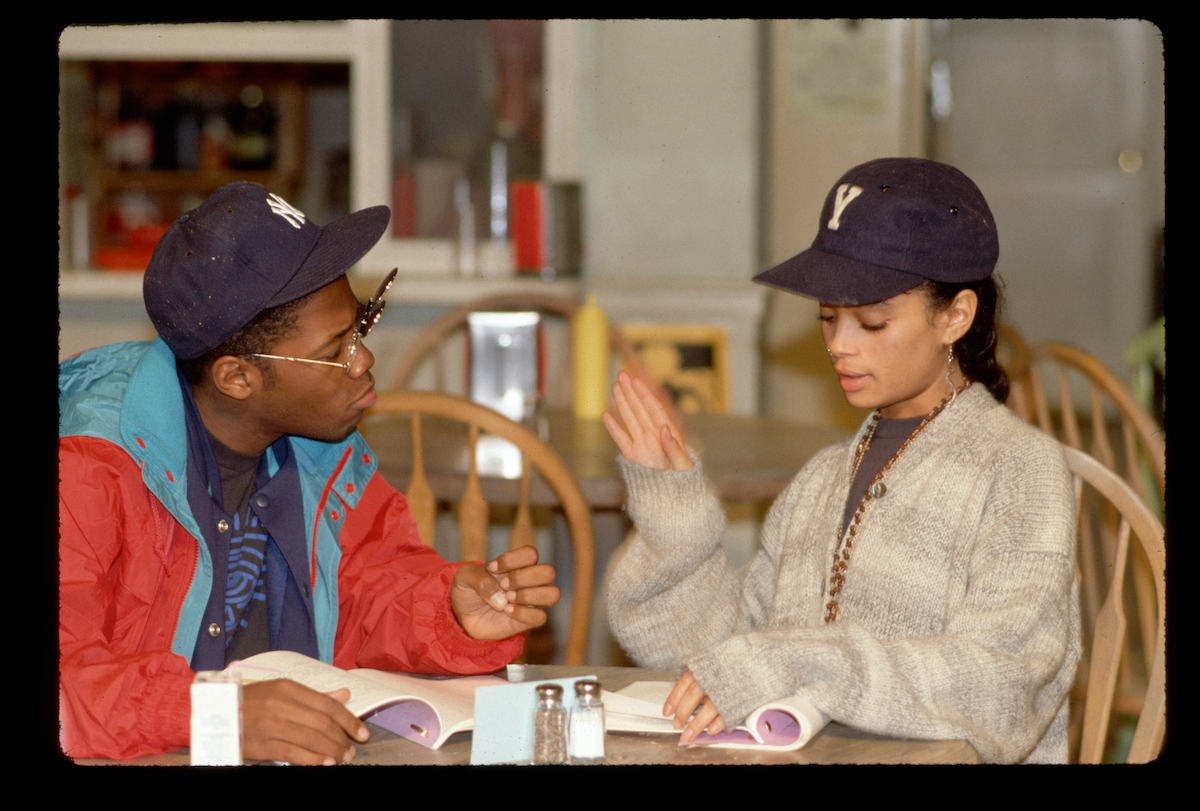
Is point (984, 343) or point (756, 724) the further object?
point (984, 343)

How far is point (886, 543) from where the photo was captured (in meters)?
1.22

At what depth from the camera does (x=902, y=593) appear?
1195 mm

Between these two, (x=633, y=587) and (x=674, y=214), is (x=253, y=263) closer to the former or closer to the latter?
(x=633, y=587)

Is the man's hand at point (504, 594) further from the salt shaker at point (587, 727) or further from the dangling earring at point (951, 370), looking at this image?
the dangling earring at point (951, 370)

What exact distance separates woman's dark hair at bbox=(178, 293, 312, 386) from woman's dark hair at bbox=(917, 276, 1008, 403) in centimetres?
69

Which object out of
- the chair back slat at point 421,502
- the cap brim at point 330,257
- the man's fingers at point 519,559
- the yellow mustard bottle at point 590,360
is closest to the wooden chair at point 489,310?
the yellow mustard bottle at point 590,360

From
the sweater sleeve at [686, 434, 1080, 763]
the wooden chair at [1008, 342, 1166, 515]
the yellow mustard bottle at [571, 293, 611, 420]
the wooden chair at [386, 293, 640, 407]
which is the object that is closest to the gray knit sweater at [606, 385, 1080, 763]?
the sweater sleeve at [686, 434, 1080, 763]

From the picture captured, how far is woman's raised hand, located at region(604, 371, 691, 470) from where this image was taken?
128cm

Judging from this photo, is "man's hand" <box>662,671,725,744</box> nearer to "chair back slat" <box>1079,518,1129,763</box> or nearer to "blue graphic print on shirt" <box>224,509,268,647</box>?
"blue graphic print on shirt" <box>224,509,268,647</box>

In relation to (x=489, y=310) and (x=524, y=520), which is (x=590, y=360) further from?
(x=524, y=520)

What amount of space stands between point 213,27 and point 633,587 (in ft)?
8.29

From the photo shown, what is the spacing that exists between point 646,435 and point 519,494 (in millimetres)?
659

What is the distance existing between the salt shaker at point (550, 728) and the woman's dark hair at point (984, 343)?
629 mm

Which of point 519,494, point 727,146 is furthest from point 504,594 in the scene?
point 727,146
